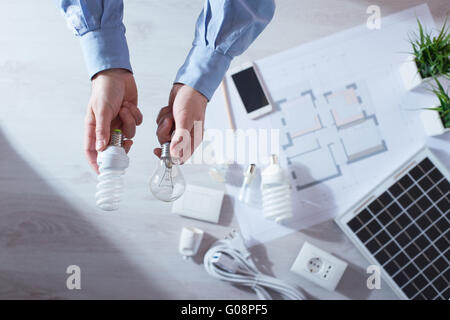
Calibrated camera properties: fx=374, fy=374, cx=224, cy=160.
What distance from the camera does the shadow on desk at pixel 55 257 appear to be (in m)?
0.85

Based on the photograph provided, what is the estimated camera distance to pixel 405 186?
2.70 ft

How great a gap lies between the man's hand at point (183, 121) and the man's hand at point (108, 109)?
0.23 ft

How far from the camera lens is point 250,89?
0.88 meters

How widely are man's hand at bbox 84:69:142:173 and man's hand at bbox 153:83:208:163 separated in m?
0.07

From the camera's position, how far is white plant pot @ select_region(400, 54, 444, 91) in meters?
0.85

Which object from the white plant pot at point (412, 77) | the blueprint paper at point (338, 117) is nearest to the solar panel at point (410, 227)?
the blueprint paper at point (338, 117)

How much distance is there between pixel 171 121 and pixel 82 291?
1.48 feet

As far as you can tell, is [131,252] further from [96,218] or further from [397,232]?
[397,232]

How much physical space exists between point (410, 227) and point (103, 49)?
0.73 meters

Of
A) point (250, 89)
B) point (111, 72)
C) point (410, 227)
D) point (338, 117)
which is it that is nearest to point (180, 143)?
point (111, 72)

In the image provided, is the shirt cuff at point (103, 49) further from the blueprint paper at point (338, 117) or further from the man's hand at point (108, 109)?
the blueprint paper at point (338, 117)

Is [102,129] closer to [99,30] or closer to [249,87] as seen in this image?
[99,30]

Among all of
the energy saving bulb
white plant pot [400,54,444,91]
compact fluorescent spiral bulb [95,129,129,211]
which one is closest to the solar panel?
white plant pot [400,54,444,91]
